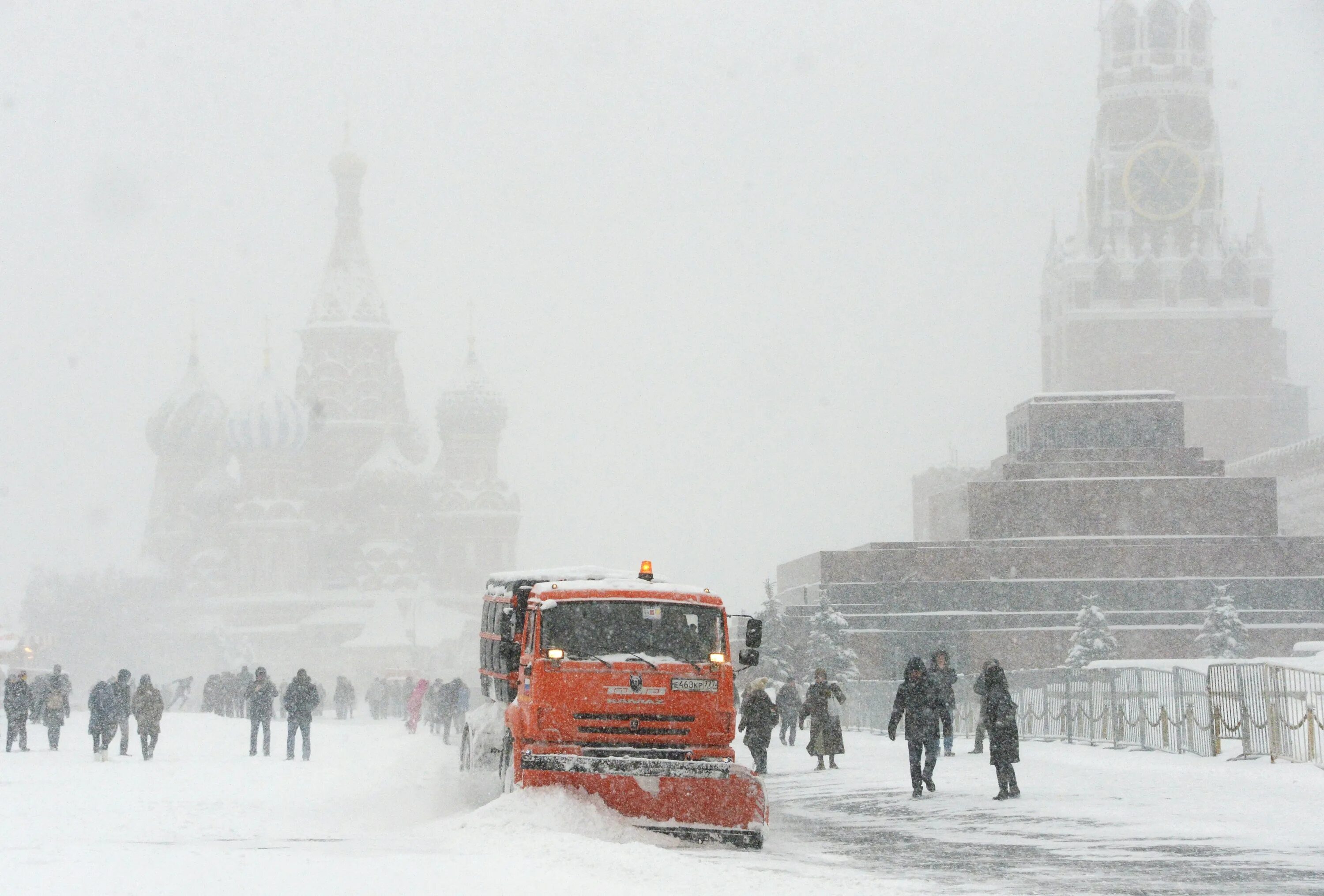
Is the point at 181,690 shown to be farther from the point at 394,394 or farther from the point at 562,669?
the point at 394,394

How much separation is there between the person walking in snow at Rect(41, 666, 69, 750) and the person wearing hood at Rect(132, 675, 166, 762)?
4735mm

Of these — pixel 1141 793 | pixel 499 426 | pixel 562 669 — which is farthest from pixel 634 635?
pixel 499 426

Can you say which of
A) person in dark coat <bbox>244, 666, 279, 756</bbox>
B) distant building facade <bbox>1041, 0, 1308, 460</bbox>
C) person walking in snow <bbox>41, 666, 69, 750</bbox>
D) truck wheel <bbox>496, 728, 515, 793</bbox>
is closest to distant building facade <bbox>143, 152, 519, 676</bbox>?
distant building facade <bbox>1041, 0, 1308, 460</bbox>

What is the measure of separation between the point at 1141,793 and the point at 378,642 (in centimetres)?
13754

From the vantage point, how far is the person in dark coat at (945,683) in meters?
28.2

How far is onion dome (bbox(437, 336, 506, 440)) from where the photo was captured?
171500 millimetres

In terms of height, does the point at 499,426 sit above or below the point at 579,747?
above

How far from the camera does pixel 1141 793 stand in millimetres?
23156

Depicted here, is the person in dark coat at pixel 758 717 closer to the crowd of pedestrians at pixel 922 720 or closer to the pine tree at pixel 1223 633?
the crowd of pedestrians at pixel 922 720

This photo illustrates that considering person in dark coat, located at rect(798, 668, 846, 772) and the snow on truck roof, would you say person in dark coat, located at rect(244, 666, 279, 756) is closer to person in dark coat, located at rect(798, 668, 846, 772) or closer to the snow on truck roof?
person in dark coat, located at rect(798, 668, 846, 772)

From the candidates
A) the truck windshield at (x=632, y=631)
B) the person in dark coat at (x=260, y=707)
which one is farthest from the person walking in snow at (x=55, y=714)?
the truck windshield at (x=632, y=631)

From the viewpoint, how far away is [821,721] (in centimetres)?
3047

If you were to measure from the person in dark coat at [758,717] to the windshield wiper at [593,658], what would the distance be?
367 inches

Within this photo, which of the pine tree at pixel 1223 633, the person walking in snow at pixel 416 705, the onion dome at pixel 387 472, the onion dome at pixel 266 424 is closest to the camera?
the person walking in snow at pixel 416 705
